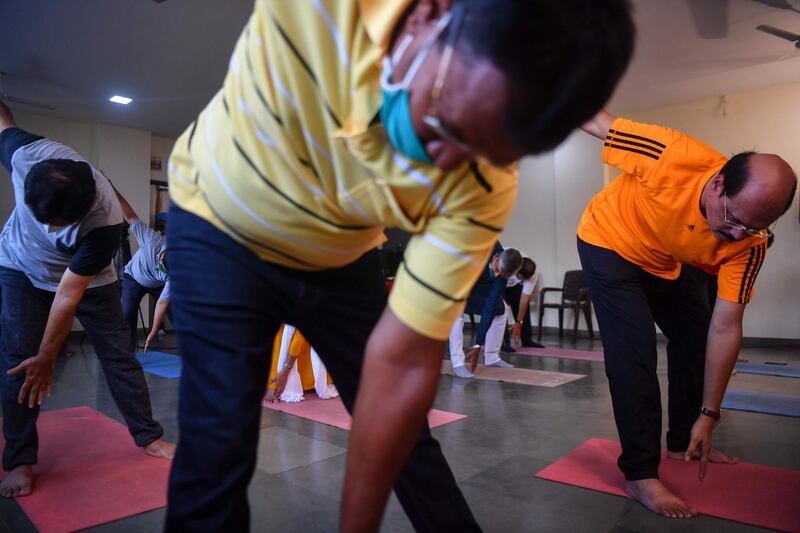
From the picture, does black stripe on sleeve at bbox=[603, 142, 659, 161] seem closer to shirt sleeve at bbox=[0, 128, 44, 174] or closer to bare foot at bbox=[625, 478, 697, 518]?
bare foot at bbox=[625, 478, 697, 518]

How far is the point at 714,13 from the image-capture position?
5.08 m

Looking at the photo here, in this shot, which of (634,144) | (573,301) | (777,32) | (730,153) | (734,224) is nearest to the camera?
(734,224)

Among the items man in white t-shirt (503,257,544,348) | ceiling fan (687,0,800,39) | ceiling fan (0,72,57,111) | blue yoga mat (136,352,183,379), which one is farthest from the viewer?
ceiling fan (0,72,57,111)

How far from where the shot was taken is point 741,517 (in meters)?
1.90

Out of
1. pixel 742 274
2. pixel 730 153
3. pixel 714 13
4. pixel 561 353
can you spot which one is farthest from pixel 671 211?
pixel 730 153

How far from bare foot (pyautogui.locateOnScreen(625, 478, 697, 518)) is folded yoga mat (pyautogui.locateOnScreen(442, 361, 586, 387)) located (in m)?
2.43

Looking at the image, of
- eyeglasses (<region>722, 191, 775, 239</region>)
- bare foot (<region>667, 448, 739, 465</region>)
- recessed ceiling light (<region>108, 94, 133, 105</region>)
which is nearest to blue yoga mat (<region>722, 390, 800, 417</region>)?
bare foot (<region>667, 448, 739, 465</region>)

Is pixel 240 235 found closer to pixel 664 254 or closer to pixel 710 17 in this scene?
pixel 664 254

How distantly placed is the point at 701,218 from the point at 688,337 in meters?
0.66

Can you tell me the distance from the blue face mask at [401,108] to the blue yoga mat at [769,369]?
213 inches

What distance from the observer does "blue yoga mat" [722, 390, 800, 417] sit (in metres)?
3.59

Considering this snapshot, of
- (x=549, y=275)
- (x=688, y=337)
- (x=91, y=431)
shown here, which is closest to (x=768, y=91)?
(x=549, y=275)

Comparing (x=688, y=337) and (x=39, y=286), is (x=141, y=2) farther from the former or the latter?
(x=688, y=337)

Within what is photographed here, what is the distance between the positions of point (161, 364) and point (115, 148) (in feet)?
15.9
